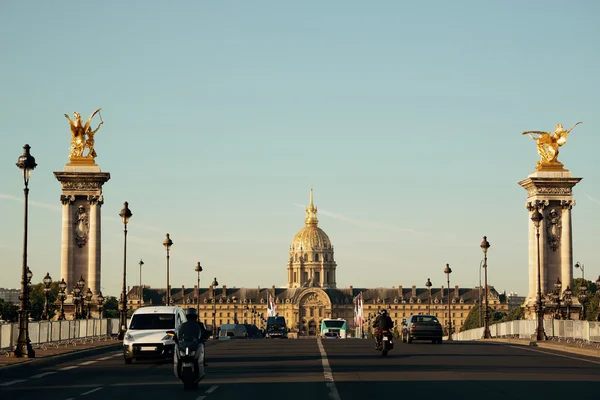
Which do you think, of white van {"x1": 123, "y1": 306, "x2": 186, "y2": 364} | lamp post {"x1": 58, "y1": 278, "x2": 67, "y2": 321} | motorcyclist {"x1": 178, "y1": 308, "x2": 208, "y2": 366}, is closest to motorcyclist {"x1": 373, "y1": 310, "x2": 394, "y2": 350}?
white van {"x1": 123, "y1": 306, "x2": 186, "y2": 364}

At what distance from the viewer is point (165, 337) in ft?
128

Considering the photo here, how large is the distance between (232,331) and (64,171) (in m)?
22.3

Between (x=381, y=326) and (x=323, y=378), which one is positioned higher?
(x=381, y=326)

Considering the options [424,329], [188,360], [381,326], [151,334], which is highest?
[381,326]

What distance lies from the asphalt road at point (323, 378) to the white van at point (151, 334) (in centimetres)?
49

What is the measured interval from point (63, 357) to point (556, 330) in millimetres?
30592

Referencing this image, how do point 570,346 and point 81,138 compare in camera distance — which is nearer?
point 570,346

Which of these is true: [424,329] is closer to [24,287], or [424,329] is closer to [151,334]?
[151,334]

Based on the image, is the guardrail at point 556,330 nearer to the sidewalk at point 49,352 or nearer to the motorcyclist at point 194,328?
the sidewalk at point 49,352

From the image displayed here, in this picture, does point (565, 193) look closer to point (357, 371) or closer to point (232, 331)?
point (232, 331)

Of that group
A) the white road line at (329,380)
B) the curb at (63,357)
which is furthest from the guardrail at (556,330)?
the curb at (63,357)

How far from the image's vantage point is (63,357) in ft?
138

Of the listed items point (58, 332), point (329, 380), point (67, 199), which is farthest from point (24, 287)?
point (67, 199)

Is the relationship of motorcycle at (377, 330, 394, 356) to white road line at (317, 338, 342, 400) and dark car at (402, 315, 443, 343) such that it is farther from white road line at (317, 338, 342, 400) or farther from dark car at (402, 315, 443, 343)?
dark car at (402, 315, 443, 343)
